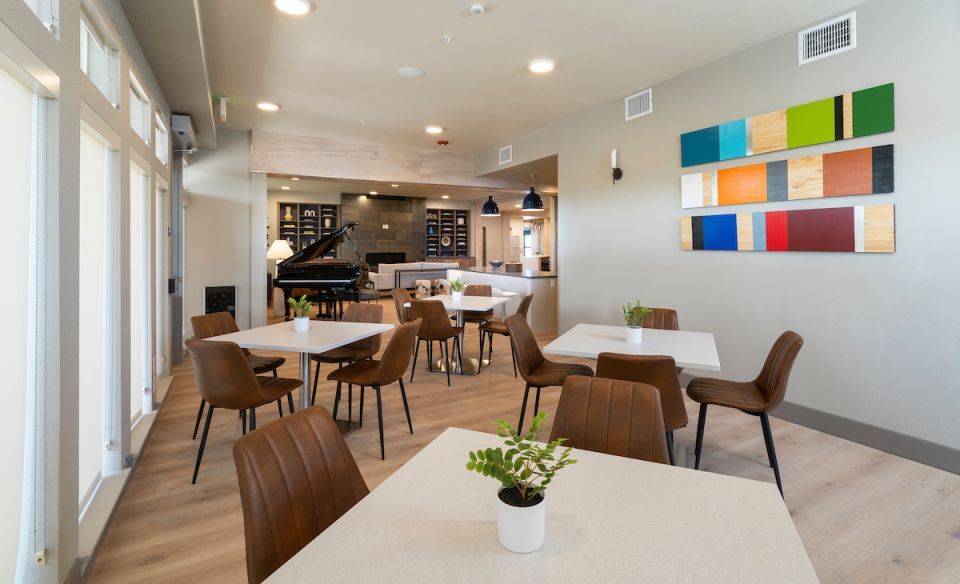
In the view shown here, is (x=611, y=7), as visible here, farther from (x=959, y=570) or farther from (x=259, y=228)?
(x=259, y=228)

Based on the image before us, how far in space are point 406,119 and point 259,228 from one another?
2553 millimetres

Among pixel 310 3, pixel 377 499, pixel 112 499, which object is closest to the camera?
pixel 377 499

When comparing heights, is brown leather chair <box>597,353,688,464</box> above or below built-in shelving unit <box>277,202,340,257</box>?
below

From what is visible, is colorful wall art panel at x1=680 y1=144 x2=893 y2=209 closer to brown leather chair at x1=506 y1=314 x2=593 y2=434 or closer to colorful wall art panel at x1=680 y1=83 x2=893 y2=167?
colorful wall art panel at x1=680 y1=83 x2=893 y2=167

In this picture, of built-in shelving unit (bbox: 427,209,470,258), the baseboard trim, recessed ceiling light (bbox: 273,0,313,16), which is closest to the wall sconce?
the baseboard trim

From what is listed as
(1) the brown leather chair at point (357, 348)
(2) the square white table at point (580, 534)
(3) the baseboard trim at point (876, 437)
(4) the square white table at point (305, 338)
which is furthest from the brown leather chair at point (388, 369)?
(3) the baseboard trim at point (876, 437)

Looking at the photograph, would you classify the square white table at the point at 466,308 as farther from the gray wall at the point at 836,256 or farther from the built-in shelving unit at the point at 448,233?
the built-in shelving unit at the point at 448,233

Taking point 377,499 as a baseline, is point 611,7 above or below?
above

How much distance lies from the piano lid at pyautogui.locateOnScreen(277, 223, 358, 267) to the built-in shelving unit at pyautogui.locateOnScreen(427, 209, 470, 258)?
22.5 ft

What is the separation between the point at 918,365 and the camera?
122 inches

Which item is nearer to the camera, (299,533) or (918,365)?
(299,533)

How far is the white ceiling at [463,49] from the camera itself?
3320mm

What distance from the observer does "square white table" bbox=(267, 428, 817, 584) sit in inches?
35.0

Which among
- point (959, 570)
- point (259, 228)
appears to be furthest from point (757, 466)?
point (259, 228)
